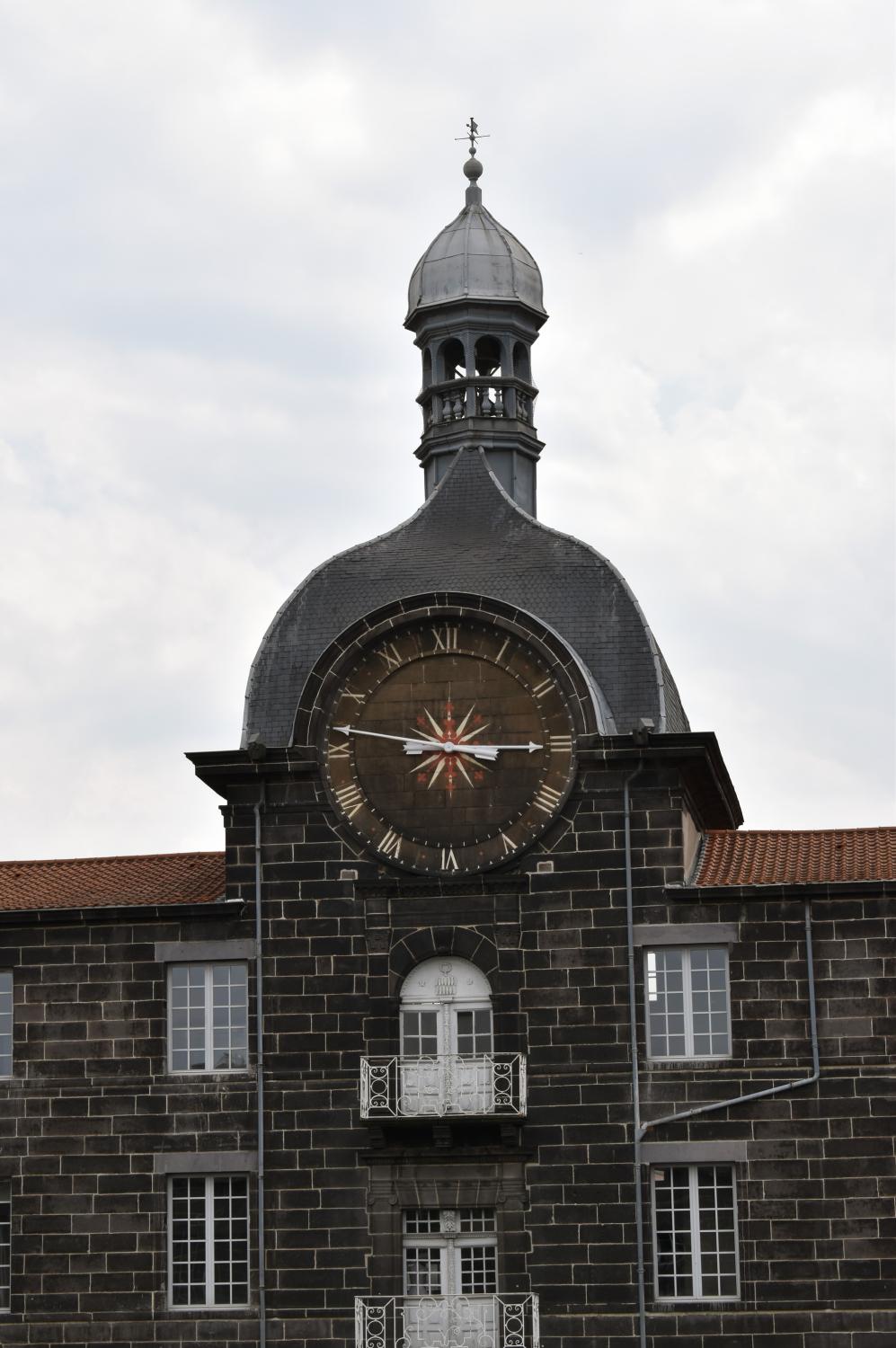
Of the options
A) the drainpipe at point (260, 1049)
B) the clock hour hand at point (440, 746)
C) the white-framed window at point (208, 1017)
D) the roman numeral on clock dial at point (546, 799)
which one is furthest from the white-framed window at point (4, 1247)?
the roman numeral on clock dial at point (546, 799)

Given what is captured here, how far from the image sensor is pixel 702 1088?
1706 inches

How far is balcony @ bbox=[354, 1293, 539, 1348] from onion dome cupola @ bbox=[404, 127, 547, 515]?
48.1 feet

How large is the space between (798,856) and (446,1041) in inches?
263

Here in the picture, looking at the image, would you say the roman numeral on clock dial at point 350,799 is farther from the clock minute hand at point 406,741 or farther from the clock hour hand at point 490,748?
the clock hour hand at point 490,748

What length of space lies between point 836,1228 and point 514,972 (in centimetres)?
650

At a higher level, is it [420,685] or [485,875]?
[420,685]

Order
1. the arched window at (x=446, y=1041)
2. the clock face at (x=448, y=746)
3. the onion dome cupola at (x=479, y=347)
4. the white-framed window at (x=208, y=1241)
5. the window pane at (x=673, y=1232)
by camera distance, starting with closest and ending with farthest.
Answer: the window pane at (x=673, y=1232) < the arched window at (x=446, y=1041) < the white-framed window at (x=208, y=1241) < the clock face at (x=448, y=746) < the onion dome cupola at (x=479, y=347)

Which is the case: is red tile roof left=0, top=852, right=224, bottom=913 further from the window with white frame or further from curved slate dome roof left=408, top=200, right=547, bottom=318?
curved slate dome roof left=408, top=200, right=547, bottom=318

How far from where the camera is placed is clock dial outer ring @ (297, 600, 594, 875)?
44.9 metres

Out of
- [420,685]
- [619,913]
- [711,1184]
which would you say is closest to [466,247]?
[420,685]

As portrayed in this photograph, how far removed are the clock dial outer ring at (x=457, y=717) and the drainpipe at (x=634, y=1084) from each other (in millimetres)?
1068

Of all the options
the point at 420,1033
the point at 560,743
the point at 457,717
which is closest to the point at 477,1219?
the point at 420,1033

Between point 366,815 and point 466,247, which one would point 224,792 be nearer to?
point 366,815

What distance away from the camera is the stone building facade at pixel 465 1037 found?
4300cm
